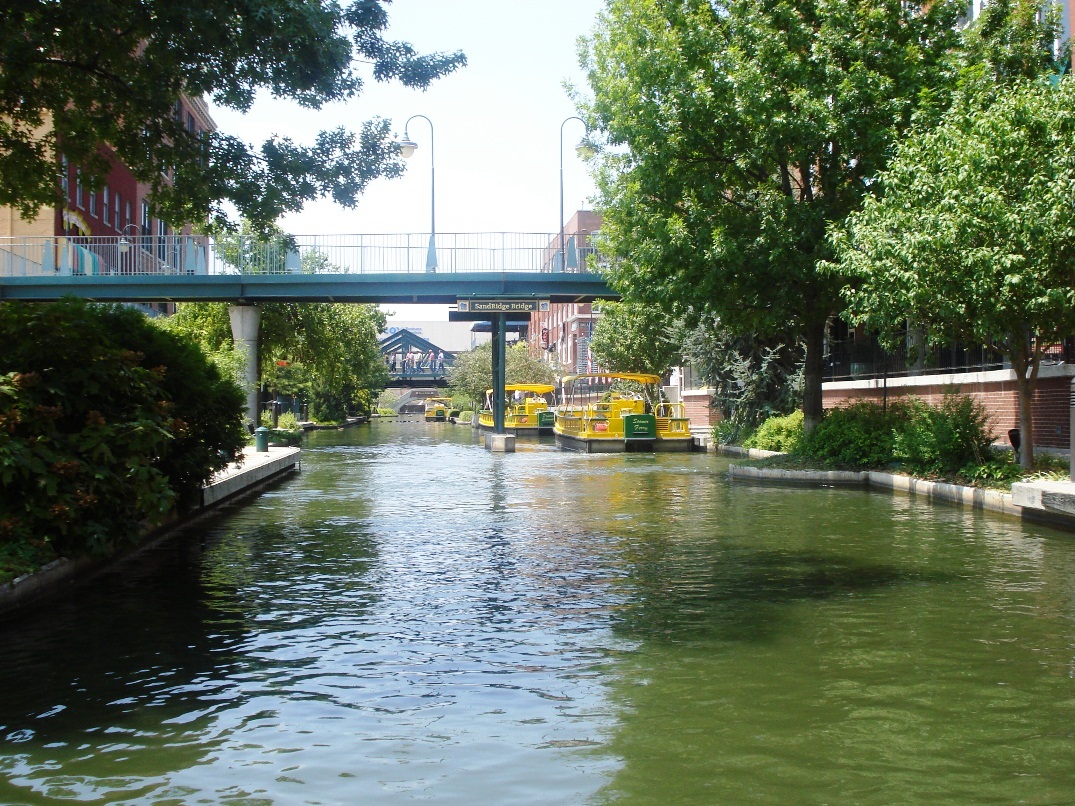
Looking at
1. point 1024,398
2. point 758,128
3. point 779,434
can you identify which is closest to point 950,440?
point 1024,398

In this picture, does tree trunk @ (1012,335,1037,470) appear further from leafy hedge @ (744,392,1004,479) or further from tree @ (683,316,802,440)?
tree @ (683,316,802,440)

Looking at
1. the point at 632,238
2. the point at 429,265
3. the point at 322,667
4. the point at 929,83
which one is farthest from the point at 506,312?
the point at 322,667

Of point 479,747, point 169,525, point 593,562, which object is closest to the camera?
point 479,747

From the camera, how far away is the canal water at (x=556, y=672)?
556 centimetres

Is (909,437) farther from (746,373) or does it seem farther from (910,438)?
(746,373)

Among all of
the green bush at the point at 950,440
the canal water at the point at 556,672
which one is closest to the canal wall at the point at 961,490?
the green bush at the point at 950,440

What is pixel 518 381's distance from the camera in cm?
8200

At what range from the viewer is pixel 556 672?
25.1 feet

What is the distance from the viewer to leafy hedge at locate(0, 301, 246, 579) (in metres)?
10.0

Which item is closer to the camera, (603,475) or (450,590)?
(450,590)

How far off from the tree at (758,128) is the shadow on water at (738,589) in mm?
12534

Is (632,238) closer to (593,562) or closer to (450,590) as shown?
(593,562)

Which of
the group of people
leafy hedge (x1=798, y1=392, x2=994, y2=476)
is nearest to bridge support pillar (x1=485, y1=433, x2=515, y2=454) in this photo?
leafy hedge (x1=798, y1=392, x2=994, y2=476)

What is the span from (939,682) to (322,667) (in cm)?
406
